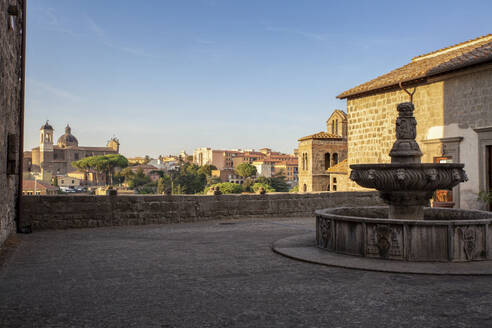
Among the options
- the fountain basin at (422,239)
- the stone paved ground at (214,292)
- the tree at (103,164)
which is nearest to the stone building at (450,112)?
the fountain basin at (422,239)

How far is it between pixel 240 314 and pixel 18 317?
1.88 m

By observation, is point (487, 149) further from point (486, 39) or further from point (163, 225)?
point (163, 225)

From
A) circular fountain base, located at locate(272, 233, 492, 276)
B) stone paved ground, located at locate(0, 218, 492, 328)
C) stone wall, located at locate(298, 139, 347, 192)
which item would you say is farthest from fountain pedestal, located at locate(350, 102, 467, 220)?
stone wall, located at locate(298, 139, 347, 192)

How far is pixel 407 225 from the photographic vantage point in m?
5.98

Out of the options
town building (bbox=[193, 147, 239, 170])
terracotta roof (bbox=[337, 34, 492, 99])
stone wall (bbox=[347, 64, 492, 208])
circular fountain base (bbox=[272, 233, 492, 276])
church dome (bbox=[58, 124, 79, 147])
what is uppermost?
church dome (bbox=[58, 124, 79, 147])

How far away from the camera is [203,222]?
40.3 feet

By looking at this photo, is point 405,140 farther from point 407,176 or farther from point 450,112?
point 450,112

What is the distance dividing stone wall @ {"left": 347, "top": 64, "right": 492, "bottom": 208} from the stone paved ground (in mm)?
9217

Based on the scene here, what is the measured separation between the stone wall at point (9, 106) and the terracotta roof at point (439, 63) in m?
12.1

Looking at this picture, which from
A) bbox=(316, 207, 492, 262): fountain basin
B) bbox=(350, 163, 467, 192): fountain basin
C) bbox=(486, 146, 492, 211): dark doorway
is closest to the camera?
bbox=(316, 207, 492, 262): fountain basin

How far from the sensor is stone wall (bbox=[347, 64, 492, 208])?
1312cm

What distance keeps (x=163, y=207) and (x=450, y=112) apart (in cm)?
981

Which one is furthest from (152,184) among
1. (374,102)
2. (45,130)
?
(374,102)

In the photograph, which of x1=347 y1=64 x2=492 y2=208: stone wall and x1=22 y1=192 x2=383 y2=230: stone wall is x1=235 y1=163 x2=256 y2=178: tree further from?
x1=22 y1=192 x2=383 y2=230: stone wall
